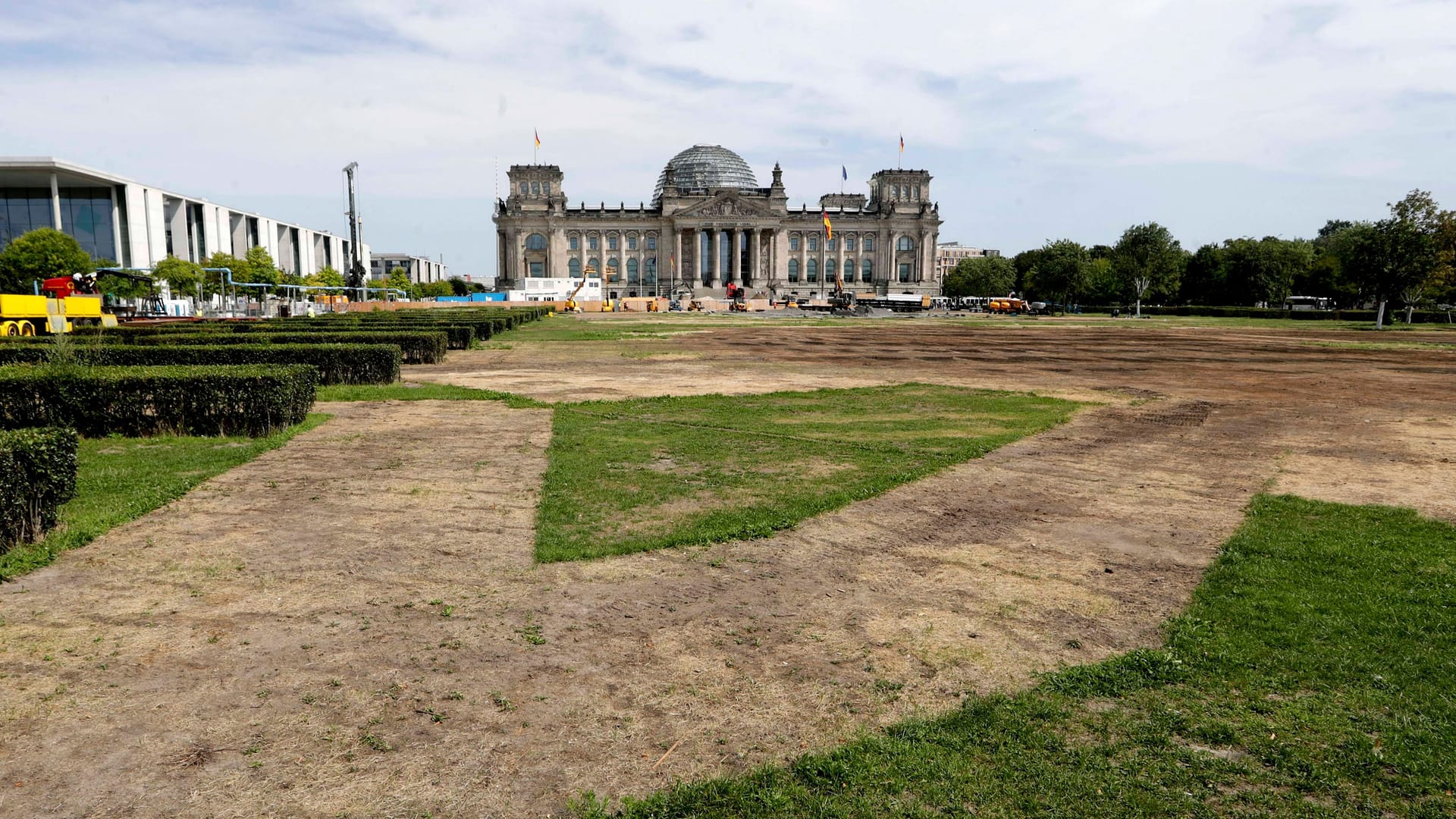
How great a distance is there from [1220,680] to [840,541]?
152 inches

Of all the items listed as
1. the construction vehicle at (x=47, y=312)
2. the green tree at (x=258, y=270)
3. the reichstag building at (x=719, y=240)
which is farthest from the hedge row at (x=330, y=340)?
the reichstag building at (x=719, y=240)

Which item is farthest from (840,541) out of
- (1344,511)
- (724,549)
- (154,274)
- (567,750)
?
(154,274)

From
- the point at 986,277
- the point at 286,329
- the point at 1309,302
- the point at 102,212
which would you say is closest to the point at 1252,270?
the point at 1309,302

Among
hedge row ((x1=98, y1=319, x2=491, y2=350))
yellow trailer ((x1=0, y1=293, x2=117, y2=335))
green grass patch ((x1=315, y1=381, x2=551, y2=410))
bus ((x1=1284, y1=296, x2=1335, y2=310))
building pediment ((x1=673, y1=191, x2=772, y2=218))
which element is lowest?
green grass patch ((x1=315, y1=381, x2=551, y2=410))

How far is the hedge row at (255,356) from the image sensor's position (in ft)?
61.5

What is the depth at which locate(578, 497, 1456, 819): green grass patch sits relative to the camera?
4387 millimetres

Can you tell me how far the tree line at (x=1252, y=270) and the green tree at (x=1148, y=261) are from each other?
0.12 meters

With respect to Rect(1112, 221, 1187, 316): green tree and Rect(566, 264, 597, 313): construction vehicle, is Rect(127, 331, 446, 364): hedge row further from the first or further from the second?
Rect(1112, 221, 1187, 316): green tree

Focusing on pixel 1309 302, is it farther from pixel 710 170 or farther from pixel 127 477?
pixel 127 477

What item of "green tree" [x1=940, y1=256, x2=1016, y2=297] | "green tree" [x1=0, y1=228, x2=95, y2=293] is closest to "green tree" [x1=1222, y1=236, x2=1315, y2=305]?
"green tree" [x1=940, y1=256, x2=1016, y2=297]

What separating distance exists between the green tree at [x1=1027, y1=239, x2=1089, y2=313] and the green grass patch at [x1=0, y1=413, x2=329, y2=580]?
114 metres

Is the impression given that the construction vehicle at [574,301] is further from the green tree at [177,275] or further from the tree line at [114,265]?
the green tree at [177,275]

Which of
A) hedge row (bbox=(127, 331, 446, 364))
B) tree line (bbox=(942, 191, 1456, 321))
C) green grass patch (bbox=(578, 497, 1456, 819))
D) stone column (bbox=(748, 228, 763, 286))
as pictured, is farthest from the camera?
stone column (bbox=(748, 228, 763, 286))

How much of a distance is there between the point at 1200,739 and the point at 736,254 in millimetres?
156397
